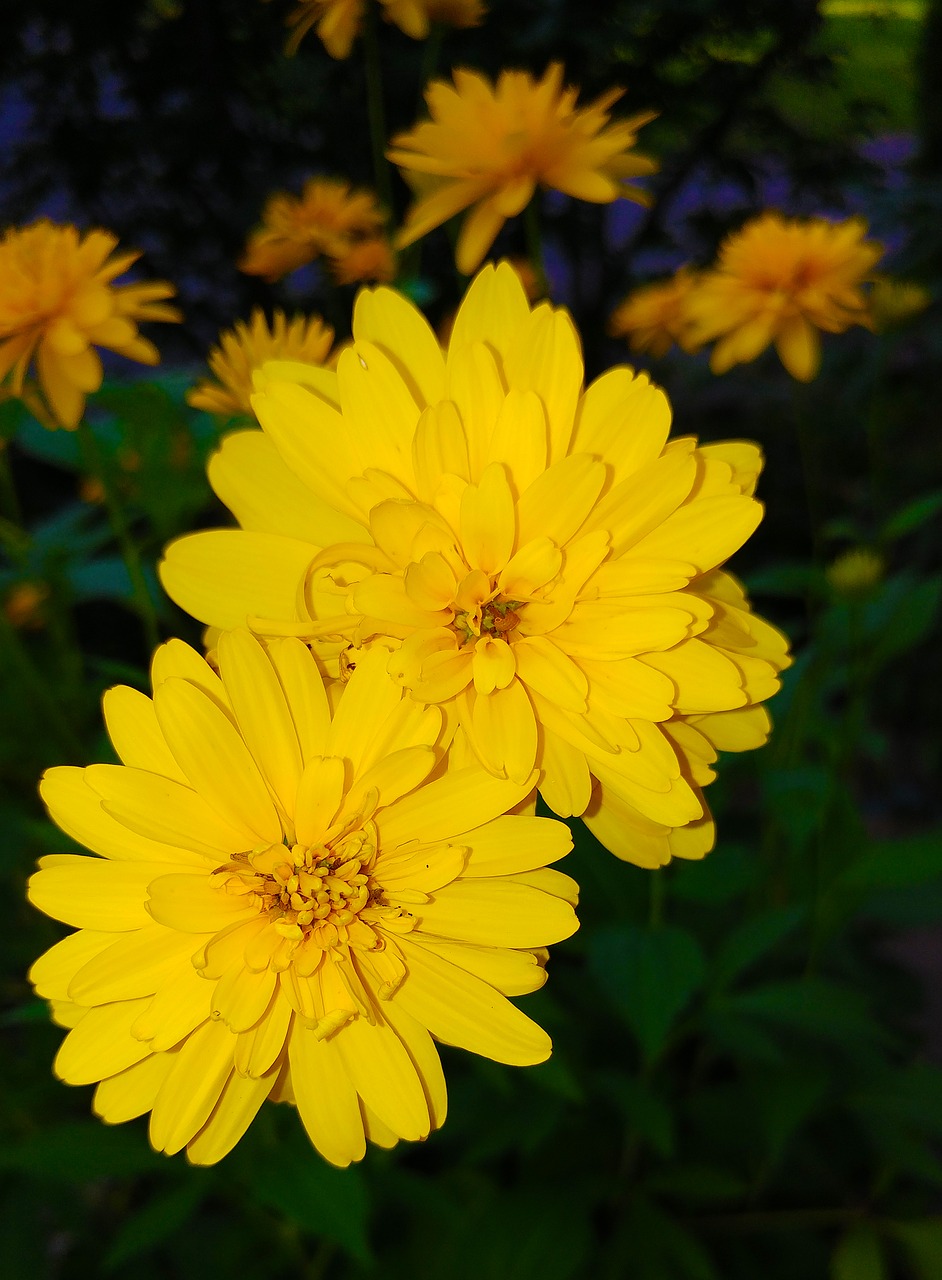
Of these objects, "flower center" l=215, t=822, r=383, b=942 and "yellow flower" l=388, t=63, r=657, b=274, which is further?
"yellow flower" l=388, t=63, r=657, b=274

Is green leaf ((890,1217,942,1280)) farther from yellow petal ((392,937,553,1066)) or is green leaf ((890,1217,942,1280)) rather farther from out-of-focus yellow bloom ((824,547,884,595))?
yellow petal ((392,937,553,1066))

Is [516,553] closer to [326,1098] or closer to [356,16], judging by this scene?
[326,1098]

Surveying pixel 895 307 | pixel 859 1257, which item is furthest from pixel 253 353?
pixel 859 1257

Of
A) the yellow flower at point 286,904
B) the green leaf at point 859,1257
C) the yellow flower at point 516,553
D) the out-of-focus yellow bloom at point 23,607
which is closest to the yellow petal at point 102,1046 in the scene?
the yellow flower at point 286,904

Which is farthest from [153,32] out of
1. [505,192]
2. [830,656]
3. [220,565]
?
[220,565]

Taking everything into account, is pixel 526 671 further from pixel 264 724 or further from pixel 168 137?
pixel 168 137

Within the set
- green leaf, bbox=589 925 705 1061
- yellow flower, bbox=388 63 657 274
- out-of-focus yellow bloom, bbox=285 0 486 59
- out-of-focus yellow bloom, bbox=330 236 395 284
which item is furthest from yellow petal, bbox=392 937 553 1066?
out-of-focus yellow bloom, bbox=330 236 395 284
